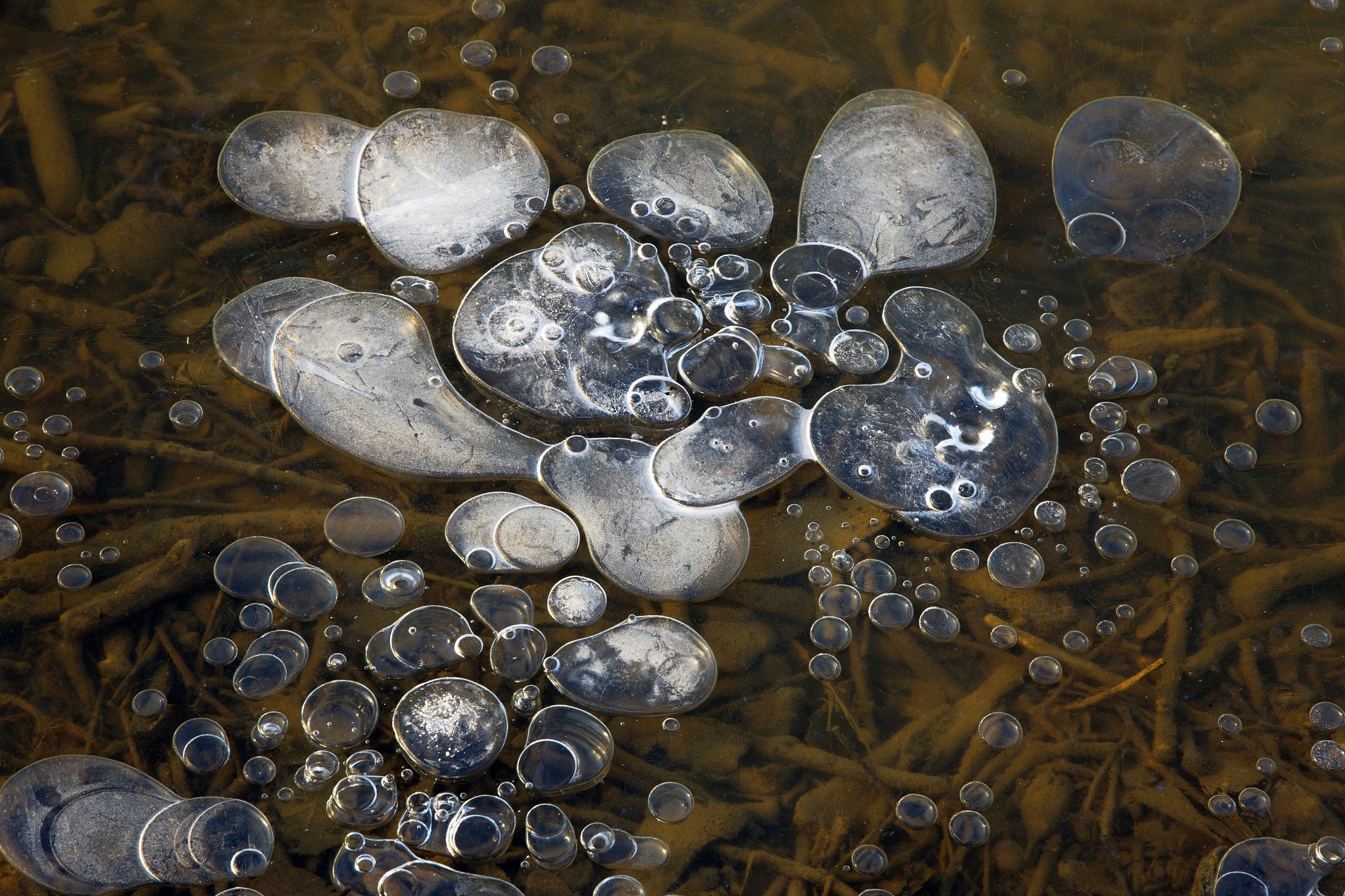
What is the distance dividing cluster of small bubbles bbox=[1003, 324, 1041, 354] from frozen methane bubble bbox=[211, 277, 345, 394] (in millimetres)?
2003

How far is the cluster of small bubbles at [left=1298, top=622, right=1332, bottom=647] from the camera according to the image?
7.54ft

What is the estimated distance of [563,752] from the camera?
2.08 m

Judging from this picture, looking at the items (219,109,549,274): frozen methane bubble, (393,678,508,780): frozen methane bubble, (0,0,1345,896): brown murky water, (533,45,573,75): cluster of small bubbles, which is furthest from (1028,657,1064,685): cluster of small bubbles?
(533,45,573,75): cluster of small bubbles

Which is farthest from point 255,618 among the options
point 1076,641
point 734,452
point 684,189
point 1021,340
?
point 1021,340

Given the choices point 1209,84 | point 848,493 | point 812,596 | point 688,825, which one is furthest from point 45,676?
point 1209,84

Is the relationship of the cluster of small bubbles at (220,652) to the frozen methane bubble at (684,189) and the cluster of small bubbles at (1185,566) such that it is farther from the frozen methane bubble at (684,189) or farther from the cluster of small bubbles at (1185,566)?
the cluster of small bubbles at (1185,566)

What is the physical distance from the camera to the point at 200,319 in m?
2.52

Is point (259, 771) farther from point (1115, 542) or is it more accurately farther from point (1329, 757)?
point (1329, 757)

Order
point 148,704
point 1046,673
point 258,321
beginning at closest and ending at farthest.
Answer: point 148,704 → point 1046,673 → point 258,321

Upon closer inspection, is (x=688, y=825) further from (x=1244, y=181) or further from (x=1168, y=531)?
(x=1244, y=181)

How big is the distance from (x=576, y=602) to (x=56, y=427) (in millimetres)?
1562

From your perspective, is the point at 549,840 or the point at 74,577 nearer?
the point at 549,840

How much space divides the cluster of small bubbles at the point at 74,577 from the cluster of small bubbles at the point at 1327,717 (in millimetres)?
3252

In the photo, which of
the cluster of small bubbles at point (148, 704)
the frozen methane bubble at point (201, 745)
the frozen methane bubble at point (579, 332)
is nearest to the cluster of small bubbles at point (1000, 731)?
the frozen methane bubble at point (579, 332)
